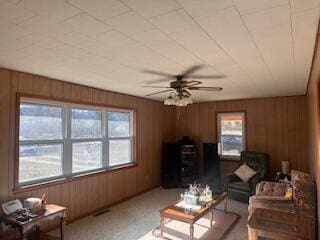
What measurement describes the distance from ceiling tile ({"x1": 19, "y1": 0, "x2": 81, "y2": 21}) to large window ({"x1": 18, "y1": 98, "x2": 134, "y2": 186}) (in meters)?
2.08

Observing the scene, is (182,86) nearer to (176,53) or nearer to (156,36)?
(176,53)

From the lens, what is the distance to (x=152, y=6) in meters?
1.59

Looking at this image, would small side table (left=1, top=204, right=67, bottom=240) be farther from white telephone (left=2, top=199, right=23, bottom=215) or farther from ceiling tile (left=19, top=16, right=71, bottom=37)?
ceiling tile (left=19, top=16, right=71, bottom=37)

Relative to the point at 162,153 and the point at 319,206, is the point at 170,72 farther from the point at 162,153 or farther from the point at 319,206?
the point at 162,153

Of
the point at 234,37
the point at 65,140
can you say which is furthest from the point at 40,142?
the point at 234,37

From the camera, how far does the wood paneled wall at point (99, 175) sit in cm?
312

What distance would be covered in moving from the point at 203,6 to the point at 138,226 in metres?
3.35

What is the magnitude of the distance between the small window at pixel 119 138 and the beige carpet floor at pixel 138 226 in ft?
3.34

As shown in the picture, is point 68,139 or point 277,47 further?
point 68,139

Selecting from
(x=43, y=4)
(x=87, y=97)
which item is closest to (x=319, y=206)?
(x=43, y=4)

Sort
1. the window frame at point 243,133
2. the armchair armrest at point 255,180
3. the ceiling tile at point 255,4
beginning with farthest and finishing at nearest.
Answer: the window frame at point 243,133, the armchair armrest at point 255,180, the ceiling tile at point 255,4

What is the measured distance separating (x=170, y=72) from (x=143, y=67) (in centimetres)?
44

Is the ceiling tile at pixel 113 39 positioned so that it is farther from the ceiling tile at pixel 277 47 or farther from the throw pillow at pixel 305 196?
the throw pillow at pixel 305 196

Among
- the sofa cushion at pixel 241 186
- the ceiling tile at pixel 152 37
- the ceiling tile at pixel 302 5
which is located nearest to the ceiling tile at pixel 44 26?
the ceiling tile at pixel 152 37
